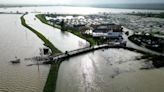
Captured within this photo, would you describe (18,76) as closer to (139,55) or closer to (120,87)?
(120,87)

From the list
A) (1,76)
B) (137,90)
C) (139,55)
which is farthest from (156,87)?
(1,76)

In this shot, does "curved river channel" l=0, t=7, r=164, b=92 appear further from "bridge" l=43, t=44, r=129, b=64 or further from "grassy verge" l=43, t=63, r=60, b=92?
"bridge" l=43, t=44, r=129, b=64

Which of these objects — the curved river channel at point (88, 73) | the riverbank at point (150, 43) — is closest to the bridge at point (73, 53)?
the curved river channel at point (88, 73)

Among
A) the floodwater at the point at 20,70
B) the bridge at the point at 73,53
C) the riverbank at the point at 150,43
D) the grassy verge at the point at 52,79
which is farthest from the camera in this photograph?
the riverbank at the point at 150,43

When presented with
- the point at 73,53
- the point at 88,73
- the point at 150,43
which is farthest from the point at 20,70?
the point at 150,43

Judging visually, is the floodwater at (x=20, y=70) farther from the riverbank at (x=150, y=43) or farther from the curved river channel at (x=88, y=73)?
the riverbank at (x=150, y=43)

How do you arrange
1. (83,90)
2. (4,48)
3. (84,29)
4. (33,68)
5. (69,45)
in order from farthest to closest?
(84,29), (69,45), (4,48), (33,68), (83,90)

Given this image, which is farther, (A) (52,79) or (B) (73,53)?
(B) (73,53)

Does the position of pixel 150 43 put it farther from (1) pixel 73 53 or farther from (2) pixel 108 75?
(2) pixel 108 75
